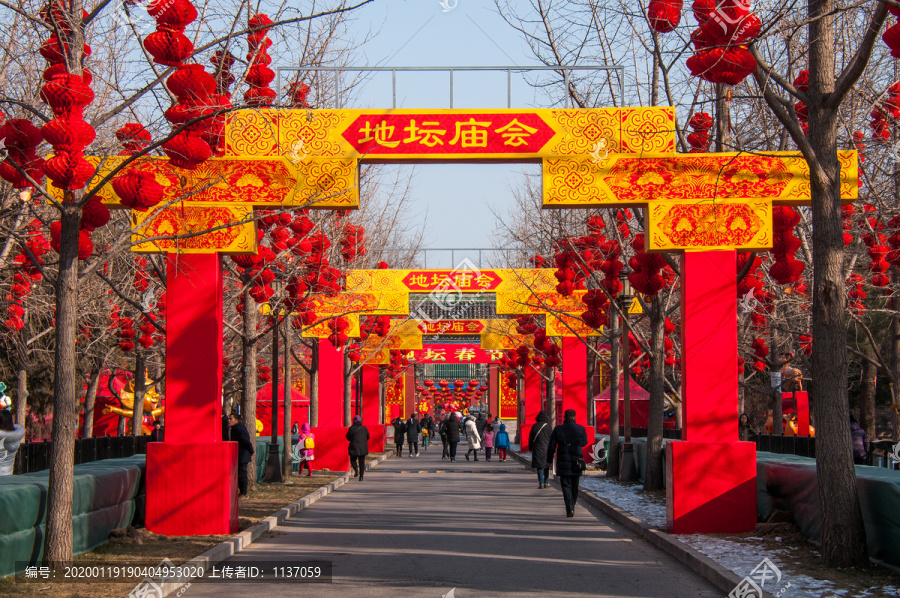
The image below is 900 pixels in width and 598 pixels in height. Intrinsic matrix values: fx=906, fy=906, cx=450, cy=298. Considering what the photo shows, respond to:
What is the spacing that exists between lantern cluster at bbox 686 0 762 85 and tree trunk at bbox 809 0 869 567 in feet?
4.20

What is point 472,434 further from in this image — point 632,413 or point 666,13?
point 666,13

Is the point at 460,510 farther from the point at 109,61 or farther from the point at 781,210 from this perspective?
the point at 109,61

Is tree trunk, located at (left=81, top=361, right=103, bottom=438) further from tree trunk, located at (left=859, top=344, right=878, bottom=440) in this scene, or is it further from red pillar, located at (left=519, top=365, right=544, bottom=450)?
tree trunk, located at (left=859, top=344, right=878, bottom=440)

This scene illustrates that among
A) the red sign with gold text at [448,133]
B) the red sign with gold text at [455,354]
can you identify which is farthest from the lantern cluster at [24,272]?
the red sign with gold text at [455,354]

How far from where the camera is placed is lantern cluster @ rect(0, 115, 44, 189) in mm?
8648

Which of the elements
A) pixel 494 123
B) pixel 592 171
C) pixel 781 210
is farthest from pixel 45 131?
pixel 781 210

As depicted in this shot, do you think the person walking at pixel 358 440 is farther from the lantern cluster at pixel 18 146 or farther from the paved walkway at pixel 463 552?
the lantern cluster at pixel 18 146

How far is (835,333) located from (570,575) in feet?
11.9

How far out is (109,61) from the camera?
A: 14453 mm

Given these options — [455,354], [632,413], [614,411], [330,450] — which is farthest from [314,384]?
[455,354]

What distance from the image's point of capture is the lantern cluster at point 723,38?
7812 mm

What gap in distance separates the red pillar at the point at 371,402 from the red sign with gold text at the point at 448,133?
81.4 ft

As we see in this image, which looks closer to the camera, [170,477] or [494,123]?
[170,477]

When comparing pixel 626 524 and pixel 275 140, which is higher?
pixel 275 140
